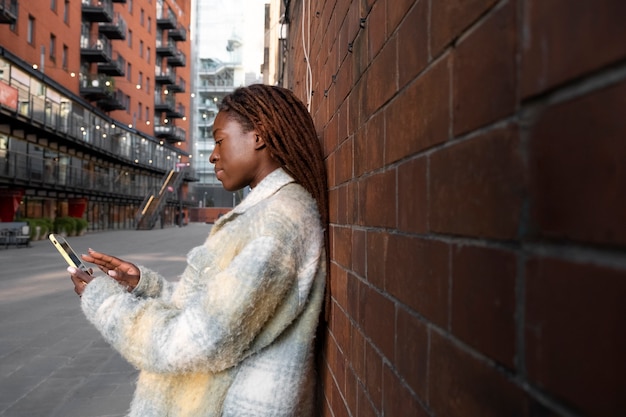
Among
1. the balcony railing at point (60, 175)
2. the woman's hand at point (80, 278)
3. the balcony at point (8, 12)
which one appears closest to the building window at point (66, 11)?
the balcony at point (8, 12)

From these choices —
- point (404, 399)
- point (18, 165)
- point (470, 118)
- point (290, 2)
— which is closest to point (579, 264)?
point (470, 118)

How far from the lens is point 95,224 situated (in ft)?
111

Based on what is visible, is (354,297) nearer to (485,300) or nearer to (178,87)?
(485,300)

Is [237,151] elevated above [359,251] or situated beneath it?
elevated above

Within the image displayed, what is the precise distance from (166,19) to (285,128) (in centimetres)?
4842

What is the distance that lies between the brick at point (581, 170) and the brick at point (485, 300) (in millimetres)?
80

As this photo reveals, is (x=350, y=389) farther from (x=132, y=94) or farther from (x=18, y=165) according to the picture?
(x=132, y=94)

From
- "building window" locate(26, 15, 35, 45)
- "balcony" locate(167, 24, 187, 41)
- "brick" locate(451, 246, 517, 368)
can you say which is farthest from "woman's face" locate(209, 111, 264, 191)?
"balcony" locate(167, 24, 187, 41)

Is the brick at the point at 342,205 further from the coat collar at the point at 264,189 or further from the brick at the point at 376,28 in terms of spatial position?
the brick at the point at 376,28

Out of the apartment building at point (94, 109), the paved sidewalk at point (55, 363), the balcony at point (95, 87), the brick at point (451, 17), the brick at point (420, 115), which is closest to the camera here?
the brick at point (451, 17)

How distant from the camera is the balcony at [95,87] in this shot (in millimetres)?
30781

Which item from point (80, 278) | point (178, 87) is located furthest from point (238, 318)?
point (178, 87)

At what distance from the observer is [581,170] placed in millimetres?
423

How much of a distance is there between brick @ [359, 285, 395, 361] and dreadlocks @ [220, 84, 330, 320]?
55 cm
